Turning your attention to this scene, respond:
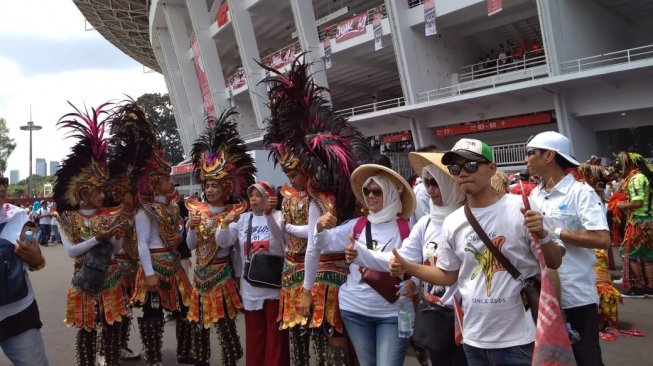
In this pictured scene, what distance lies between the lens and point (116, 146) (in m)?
4.98

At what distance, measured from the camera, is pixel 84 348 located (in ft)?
14.9

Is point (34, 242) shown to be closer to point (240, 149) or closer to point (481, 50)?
point (240, 149)

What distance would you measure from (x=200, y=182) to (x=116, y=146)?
0.96m

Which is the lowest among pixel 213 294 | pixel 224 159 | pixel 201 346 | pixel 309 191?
pixel 201 346

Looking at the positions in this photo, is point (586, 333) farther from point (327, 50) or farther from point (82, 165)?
point (327, 50)

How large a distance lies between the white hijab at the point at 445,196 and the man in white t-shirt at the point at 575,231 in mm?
536

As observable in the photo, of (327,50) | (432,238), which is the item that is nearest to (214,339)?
(432,238)

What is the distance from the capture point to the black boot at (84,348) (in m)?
4.52

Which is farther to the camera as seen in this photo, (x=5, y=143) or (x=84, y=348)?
(x=5, y=143)

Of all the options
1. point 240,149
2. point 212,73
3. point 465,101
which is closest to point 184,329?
point 240,149

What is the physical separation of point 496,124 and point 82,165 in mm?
16134

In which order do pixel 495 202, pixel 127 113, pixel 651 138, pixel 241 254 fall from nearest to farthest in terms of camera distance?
pixel 495 202, pixel 241 254, pixel 127 113, pixel 651 138

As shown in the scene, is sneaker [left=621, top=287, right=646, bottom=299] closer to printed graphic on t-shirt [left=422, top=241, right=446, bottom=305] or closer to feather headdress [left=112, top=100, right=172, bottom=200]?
printed graphic on t-shirt [left=422, top=241, right=446, bottom=305]

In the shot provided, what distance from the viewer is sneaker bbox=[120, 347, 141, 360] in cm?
533
